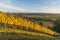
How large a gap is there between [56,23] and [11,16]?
13.2 m

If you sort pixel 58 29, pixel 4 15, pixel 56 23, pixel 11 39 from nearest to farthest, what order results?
pixel 11 39
pixel 4 15
pixel 58 29
pixel 56 23

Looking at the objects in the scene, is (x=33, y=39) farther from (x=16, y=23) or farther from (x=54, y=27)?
(x=54, y=27)

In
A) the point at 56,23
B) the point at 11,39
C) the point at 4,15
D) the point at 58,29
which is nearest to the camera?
the point at 11,39

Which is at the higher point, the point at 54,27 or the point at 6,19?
the point at 6,19

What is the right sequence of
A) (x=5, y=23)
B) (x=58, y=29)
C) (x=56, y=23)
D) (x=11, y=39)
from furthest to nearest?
1. (x=56, y=23)
2. (x=58, y=29)
3. (x=5, y=23)
4. (x=11, y=39)

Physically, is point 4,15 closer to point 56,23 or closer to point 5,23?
point 5,23

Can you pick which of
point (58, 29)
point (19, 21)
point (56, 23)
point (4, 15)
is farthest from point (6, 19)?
point (56, 23)

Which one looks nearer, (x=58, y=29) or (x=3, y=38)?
(x=3, y=38)

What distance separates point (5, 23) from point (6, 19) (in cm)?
124

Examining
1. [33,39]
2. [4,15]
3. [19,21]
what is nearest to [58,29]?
[19,21]

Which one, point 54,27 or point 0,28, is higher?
point 0,28

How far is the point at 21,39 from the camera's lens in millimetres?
13453

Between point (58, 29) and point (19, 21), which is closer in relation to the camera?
point (19, 21)

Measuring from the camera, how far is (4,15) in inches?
798
